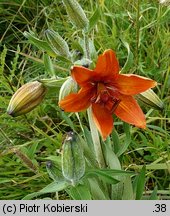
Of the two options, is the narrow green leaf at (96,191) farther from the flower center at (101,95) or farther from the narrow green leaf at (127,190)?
the flower center at (101,95)

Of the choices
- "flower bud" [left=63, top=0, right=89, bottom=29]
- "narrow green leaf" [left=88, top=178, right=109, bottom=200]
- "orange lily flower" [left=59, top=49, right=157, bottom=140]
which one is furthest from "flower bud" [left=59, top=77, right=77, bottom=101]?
"narrow green leaf" [left=88, top=178, right=109, bottom=200]

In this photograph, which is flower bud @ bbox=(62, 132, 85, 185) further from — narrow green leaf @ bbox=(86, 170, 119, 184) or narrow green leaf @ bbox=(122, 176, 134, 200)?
narrow green leaf @ bbox=(122, 176, 134, 200)

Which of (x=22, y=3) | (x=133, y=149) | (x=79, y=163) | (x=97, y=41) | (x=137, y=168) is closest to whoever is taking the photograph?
(x=79, y=163)

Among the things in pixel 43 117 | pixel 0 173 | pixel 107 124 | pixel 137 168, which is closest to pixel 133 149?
pixel 137 168

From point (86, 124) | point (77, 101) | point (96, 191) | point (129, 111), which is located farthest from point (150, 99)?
point (86, 124)

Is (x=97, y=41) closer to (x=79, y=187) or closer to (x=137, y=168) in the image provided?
(x=137, y=168)
